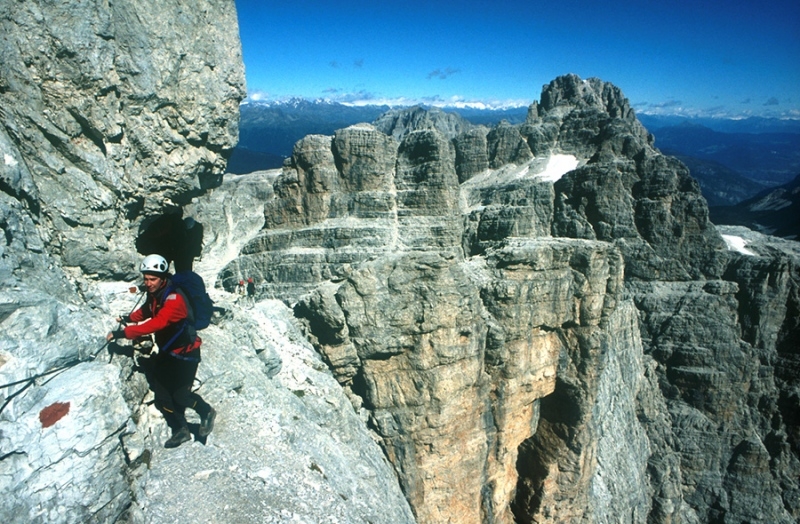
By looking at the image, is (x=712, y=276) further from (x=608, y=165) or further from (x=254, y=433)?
(x=254, y=433)

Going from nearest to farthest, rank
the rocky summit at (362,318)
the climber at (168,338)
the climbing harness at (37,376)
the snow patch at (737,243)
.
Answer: the climbing harness at (37,376), the climber at (168,338), the rocky summit at (362,318), the snow patch at (737,243)

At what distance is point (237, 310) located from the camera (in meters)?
17.3

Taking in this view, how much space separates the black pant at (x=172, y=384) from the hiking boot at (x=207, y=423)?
0.48 meters

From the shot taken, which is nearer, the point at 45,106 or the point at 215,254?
the point at 45,106

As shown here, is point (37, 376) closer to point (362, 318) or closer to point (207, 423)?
point (207, 423)

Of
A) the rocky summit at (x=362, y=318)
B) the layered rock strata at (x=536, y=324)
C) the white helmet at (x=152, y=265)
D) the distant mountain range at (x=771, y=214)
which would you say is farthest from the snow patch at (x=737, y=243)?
the white helmet at (x=152, y=265)

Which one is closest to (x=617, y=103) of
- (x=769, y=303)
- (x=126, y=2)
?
(x=769, y=303)

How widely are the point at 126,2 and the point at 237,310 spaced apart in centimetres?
1036

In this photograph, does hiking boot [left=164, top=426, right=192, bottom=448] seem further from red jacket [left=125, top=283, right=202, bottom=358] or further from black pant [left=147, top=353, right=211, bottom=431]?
red jacket [left=125, top=283, right=202, bottom=358]

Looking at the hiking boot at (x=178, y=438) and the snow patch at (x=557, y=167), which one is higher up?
the snow patch at (x=557, y=167)

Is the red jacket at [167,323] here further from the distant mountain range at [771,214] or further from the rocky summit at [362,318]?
the distant mountain range at [771,214]

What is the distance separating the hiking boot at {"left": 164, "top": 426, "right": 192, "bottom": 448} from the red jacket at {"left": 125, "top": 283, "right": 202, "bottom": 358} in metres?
2.06

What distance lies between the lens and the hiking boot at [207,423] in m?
10.7

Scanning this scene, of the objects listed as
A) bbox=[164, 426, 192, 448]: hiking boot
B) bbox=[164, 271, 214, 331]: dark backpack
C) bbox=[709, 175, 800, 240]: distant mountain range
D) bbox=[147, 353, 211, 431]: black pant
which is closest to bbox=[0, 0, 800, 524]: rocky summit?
bbox=[164, 426, 192, 448]: hiking boot
